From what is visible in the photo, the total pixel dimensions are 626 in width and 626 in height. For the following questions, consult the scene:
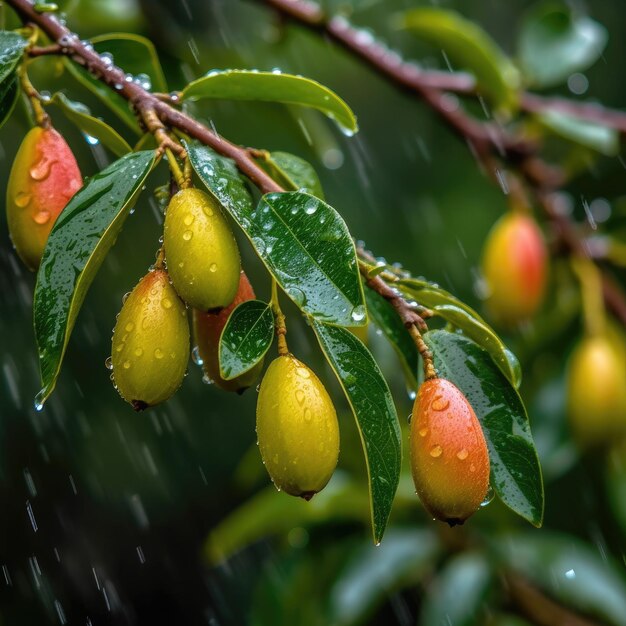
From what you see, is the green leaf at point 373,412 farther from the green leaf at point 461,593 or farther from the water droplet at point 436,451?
the green leaf at point 461,593

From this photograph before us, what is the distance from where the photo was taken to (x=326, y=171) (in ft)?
7.81

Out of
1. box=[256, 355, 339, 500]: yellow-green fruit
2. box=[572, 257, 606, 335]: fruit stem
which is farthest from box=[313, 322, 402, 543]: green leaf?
box=[572, 257, 606, 335]: fruit stem

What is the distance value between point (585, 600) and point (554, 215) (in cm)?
63

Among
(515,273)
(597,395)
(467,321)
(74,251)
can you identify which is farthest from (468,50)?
(74,251)

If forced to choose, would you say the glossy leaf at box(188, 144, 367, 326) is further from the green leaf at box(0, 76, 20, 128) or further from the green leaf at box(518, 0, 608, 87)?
the green leaf at box(518, 0, 608, 87)

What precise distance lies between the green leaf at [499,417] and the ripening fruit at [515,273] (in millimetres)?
791

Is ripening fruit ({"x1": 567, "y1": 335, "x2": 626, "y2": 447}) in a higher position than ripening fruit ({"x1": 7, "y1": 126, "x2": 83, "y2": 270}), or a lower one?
lower

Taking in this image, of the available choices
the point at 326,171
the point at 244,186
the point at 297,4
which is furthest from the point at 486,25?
the point at 244,186

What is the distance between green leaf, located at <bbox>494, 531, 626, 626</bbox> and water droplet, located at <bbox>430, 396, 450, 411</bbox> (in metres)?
1.00

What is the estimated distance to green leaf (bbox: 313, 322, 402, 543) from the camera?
0.56m

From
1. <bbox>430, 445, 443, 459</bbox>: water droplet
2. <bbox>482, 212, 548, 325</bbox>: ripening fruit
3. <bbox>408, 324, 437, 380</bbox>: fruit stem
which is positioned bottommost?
<bbox>482, 212, 548, 325</bbox>: ripening fruit

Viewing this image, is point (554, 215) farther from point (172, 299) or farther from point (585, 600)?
point (172, 299)

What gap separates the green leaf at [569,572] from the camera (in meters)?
1.50

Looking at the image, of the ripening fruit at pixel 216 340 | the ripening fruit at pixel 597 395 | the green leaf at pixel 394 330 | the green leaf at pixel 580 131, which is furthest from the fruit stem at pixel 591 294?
the ripening fruit at pixel 216 340
